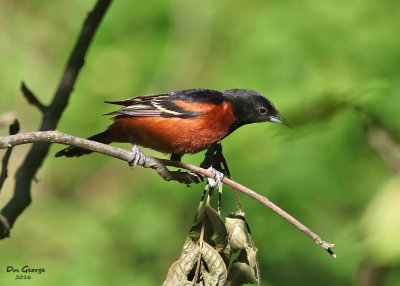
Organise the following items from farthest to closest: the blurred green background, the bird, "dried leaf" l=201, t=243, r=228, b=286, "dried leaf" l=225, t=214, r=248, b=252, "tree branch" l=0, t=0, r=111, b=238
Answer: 1. the blurred green background
2. the bird
3. "tree branch" l=0, t=0, r=111, b=238
4. "dried leaf" l=225, t=214, r=248, b=252
5. "dried leaf" l=201, t=243, r=228, b=286

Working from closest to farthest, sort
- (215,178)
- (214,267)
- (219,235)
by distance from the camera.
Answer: (214,267)
(219,235)
(215,178)

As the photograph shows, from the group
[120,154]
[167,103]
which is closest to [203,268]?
Answer: [120,154]

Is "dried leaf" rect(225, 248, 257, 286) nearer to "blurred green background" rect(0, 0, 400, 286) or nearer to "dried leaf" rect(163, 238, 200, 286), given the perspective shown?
"dried leaf" rect(163, 238, 200, 286)

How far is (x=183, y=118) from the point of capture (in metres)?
4.09

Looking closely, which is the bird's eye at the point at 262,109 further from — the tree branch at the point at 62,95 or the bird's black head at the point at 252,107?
the tree branch at the point at 62,95

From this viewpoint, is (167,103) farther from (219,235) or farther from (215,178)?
(219,235)

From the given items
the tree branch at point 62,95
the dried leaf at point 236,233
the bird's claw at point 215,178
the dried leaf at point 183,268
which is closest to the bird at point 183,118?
the tree branch at point 62,95

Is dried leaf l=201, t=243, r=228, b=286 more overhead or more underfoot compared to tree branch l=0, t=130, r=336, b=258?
more underfoot

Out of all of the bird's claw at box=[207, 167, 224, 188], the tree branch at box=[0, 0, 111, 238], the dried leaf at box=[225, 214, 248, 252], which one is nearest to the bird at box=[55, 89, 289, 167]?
the tree branch at box=[0, 0, 111, 238]

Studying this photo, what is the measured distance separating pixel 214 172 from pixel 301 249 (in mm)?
2547

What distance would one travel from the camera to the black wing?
4105mm

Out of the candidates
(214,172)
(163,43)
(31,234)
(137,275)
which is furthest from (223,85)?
(214,172)

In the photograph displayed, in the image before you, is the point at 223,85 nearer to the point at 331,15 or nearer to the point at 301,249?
the point at 331,15

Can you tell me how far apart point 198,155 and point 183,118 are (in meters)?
1.22
